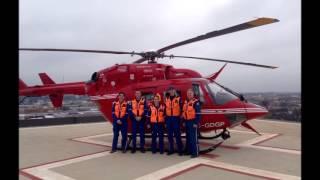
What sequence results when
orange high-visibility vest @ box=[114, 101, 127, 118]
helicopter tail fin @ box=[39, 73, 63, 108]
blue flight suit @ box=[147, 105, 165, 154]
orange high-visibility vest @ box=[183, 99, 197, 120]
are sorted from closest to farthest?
orange high-visibility vest @ box=[183, 99, 197, 120] < blue flight suit @ box=[147, 105, 165, 154] < orange high-visibility vest @ box=[114, 101, 127, 118] < helicopter tail fin @ box=[39, 73, 63, 108]

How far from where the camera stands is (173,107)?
7.18m

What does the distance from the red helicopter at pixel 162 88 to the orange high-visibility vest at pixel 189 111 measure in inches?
30.8

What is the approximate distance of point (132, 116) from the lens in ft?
25.1

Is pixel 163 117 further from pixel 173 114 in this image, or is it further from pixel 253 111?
pixel 253 111

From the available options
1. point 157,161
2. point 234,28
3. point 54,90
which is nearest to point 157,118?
point 157,161

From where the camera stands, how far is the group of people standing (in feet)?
23.1

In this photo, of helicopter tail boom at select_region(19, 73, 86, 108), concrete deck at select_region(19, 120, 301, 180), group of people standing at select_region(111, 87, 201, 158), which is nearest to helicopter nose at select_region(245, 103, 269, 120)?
concrete deck at select_region(19, 120, 301, 180)

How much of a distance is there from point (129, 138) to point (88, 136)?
2.83 m

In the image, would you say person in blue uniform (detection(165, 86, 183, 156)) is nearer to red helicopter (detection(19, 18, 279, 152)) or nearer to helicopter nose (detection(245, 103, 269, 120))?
red helicopter (detection(19, 18, 279, 152))

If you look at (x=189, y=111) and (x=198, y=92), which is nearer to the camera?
(x=189, y=111)

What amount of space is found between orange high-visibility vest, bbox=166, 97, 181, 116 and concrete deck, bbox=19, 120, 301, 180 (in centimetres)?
103

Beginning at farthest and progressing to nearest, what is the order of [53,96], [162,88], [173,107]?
[53,96]
[162,88]
[173,107]

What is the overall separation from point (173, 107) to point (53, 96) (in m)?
4.73

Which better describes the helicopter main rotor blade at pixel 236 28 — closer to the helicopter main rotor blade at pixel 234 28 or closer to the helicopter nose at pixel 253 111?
the helicopter main rotor blade at pixel 234 28
